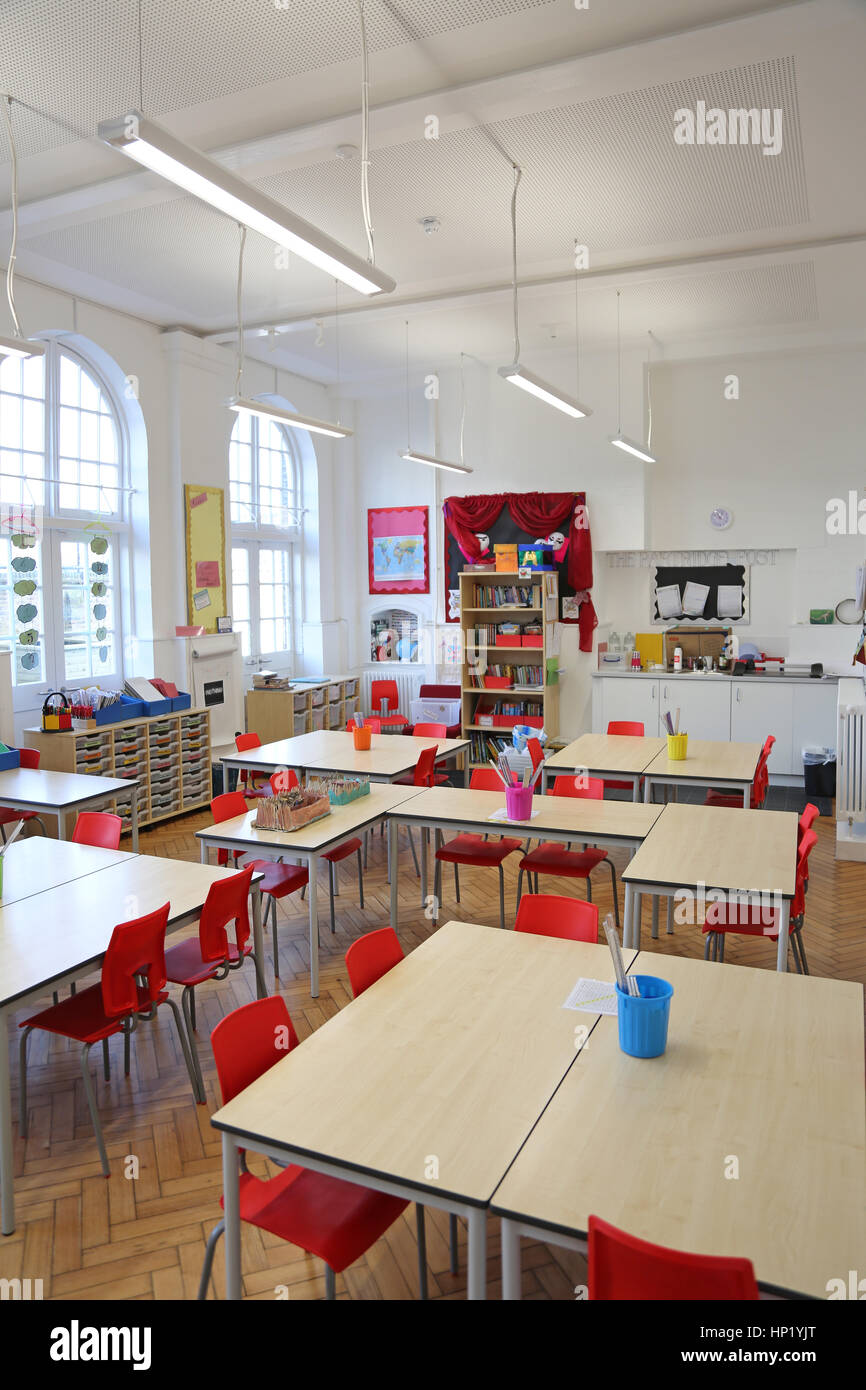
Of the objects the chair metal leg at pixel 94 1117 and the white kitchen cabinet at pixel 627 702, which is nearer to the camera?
the chair metal leg at pixel 94 1117

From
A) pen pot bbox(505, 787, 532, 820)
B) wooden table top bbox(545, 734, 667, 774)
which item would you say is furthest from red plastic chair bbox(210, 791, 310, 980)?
wooden table top bbox(545, 734, 667, 774)

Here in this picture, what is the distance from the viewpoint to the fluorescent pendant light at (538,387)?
18.6 feet

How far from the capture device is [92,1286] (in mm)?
2750

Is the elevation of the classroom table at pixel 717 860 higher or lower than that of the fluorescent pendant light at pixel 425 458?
lower

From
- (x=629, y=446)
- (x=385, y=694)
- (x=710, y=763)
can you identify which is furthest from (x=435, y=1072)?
(x=385, y=694)

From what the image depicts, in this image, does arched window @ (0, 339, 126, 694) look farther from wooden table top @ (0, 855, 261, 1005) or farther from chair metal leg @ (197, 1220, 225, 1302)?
chair metal leg @ (197, 1220, 225, 1302)

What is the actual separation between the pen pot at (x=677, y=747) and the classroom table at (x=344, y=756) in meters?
1.49

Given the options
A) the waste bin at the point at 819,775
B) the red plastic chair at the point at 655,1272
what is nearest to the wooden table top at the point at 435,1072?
the red plastic chair at the point at 655,1272

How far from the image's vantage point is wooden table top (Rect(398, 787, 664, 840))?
454cm

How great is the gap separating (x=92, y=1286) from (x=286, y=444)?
9432 millimetres

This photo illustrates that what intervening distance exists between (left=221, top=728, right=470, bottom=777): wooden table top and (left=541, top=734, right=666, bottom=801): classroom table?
2.75 ft

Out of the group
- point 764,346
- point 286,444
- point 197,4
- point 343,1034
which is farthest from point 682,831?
point 286,444

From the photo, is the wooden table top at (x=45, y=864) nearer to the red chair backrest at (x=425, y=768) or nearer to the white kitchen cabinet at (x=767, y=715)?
the red chair backrest at (x=425, y=768)
